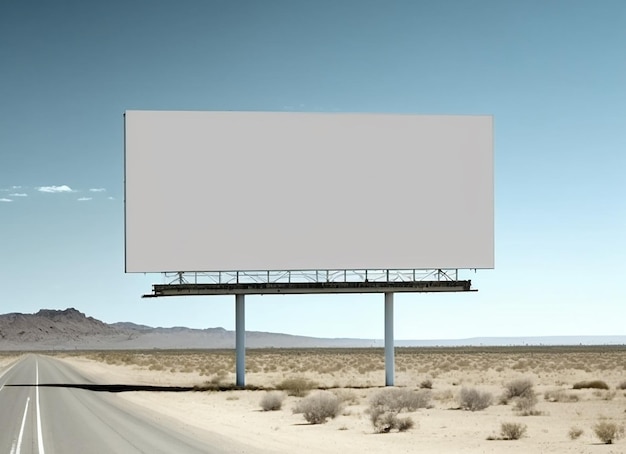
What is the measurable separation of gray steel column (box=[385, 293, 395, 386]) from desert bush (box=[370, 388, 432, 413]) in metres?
10.3

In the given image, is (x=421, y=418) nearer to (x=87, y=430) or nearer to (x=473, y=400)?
(x=473, y=400)

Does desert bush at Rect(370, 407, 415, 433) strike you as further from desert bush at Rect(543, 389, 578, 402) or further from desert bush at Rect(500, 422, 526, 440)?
desert bush at Rect(543, 389, 578, 402)

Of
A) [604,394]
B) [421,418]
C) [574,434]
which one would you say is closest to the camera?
[574,434]

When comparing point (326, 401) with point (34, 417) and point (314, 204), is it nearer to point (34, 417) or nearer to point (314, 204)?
point (34, 417)

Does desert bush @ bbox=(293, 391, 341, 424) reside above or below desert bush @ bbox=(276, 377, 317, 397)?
above

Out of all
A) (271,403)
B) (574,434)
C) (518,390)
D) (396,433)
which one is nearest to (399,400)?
(271,403)

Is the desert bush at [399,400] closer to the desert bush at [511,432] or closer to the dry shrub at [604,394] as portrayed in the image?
the desert bush at [511,432]

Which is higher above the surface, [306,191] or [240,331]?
[306,191]

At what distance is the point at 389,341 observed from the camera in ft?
136

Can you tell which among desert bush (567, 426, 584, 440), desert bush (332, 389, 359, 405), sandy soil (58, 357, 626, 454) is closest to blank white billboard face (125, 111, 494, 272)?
sandy soil (58, 357, 626, 454)

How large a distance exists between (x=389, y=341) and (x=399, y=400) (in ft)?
43.8

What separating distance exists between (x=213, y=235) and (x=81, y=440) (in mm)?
→ 21791

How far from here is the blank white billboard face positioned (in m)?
40.7

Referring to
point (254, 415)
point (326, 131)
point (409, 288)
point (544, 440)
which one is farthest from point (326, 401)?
point (326, 131)
